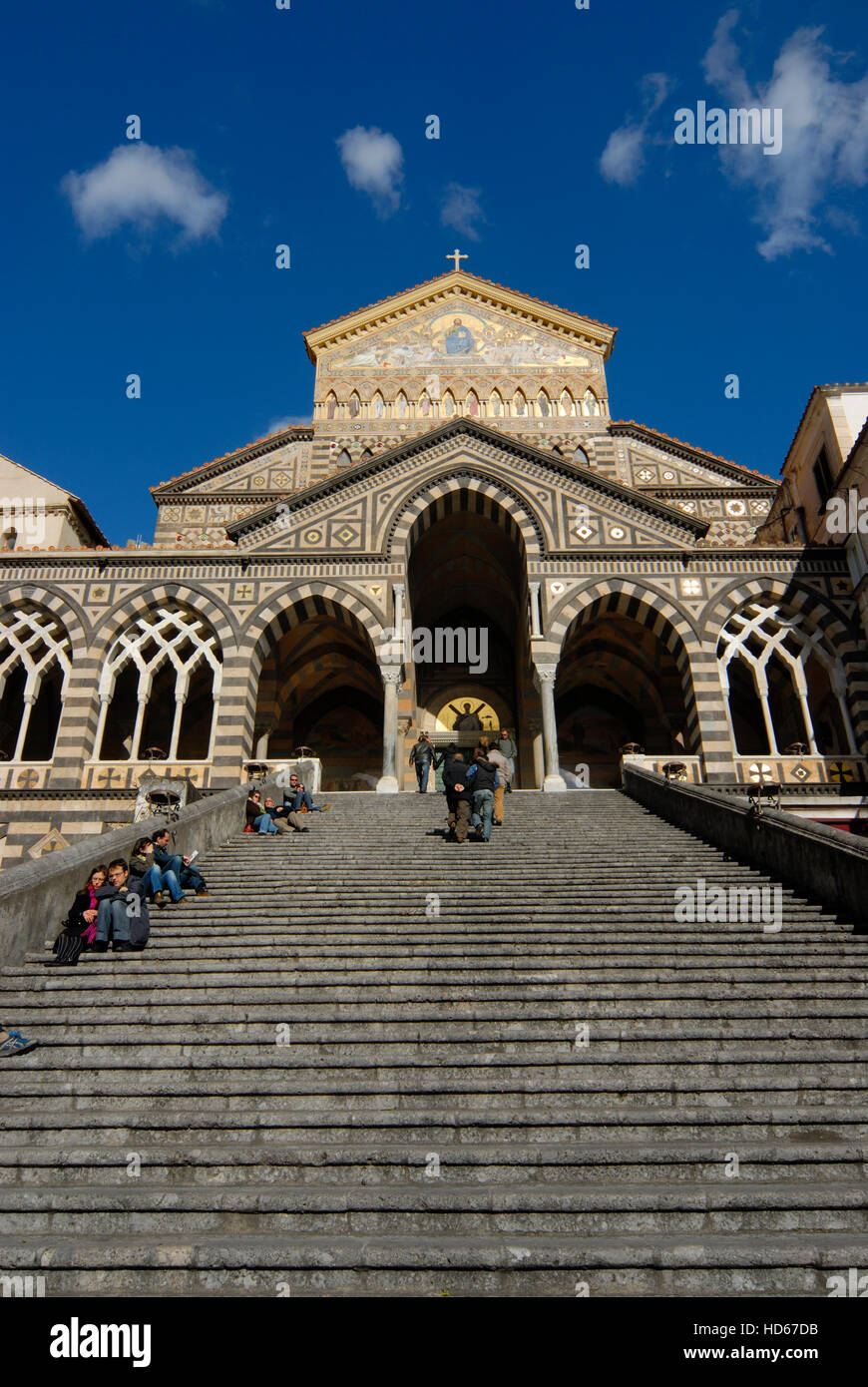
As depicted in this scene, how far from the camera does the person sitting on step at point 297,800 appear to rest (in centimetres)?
1638

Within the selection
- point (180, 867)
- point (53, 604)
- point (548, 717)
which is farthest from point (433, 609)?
point (180, 867)

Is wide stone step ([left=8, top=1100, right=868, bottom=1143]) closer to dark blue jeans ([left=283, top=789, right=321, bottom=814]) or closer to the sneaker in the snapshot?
the sneaker

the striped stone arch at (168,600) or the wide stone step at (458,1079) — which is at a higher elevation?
the striped stone arch at (168,600)

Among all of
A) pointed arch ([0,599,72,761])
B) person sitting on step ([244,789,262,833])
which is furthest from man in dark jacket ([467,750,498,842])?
pointed arch ([0,599,72,761])

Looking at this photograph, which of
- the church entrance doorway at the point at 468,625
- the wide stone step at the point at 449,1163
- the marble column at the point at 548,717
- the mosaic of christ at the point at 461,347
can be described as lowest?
the wide stone step at the point at 449,1163

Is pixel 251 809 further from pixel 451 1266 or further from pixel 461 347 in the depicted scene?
pixel 461 347

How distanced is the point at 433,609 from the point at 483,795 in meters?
17.0

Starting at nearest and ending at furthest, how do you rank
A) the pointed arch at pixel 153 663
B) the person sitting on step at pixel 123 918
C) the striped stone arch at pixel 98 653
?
1. the person sitting on step at pixel 123 918
2. the striped stone arch at pixel 98 653
3. the pointed arch at pixel 153 663

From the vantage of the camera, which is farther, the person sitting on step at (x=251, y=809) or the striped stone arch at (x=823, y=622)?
the striped stone arch at (x=823, y=622)

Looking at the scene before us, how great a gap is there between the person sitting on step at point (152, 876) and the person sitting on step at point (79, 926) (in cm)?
51

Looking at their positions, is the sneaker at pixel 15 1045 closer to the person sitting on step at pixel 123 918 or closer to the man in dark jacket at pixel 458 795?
the person sitting on step at pixel 123 918

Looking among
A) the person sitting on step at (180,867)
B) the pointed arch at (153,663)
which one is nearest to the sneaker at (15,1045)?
the person sitting on step at (180,867)

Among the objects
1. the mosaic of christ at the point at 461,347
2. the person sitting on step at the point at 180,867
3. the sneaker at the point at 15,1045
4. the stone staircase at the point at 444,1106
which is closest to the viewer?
the stone staircase at the point at 444,1106
